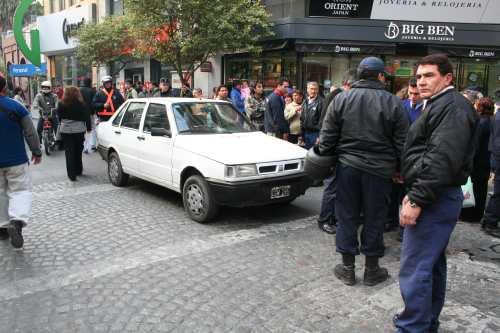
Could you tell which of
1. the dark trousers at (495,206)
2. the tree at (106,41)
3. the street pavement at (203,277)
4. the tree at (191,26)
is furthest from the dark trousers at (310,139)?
the tree at (106,41)

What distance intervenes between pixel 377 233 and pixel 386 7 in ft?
41.8

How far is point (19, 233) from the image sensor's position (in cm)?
514

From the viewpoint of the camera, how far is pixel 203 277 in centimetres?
446

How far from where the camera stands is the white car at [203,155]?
19.3 ft

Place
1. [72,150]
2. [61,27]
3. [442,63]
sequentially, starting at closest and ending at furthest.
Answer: [442,63] → [72,150] → [61,27]

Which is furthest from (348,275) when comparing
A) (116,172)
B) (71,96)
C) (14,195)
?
(71,96)

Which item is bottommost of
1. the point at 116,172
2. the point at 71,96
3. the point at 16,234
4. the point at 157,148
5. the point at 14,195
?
the point at 16,234

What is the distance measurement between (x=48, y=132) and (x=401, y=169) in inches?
432

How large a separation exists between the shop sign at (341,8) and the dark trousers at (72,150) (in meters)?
8.91

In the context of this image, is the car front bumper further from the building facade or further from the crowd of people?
the building facade

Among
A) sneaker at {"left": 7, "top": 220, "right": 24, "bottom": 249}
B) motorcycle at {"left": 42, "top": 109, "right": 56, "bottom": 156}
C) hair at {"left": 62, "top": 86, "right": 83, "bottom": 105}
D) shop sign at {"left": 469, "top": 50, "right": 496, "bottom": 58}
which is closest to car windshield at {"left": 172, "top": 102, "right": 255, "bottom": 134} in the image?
sneaker at {"left": 7, "top": 220, "right": 24, "bottom": 249}

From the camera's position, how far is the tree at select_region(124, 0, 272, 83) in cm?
1285

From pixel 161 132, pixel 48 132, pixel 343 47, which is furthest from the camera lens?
pixel 343 47

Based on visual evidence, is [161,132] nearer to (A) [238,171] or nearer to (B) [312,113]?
(A) [238,171]
